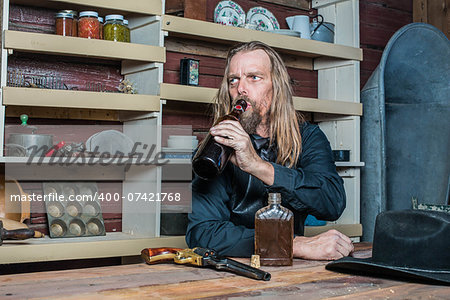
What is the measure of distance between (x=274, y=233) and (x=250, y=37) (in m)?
2.00

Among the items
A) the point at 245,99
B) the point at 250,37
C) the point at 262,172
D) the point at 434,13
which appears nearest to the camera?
the point at 262,172

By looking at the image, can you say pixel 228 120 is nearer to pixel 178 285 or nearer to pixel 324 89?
pixel 178 285

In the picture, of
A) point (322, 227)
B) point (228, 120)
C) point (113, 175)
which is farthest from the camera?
point (322, 227)

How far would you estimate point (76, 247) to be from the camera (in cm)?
262

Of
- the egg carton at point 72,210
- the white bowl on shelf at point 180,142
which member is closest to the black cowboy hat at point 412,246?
the white bowl on shelf at point 180,142

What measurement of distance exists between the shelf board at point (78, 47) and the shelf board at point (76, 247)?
0.94 m

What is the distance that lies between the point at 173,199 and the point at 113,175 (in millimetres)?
405

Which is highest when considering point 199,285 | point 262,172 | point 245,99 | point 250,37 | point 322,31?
point 322,31

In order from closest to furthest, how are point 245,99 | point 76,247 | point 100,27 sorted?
point 245,99 → point 76,247 → point 100,27

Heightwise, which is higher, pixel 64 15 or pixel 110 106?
pixel 64 15

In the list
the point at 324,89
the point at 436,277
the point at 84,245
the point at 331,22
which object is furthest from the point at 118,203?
the point at 436,277

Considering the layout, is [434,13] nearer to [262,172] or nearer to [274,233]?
[262,172]

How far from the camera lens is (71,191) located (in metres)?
2.96

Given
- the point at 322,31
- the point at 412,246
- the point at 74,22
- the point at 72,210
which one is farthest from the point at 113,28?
the point at 412,246
